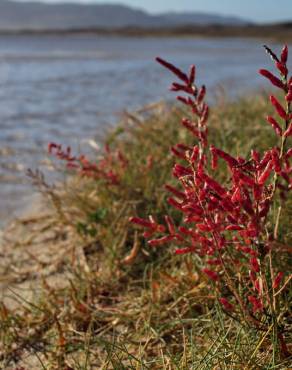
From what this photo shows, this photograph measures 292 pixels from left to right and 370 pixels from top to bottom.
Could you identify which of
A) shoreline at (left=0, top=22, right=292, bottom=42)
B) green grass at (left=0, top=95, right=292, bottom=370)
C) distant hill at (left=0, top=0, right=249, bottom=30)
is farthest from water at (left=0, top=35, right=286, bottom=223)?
distant hill at (left=0, top=0, right=249, bottom=30)

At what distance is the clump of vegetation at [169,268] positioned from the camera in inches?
48.9

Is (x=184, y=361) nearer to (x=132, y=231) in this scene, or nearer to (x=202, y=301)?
(x=202, y=301)

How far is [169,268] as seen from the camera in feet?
6.91

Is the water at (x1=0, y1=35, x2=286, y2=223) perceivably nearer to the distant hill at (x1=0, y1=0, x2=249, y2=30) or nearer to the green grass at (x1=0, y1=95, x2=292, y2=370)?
the green grass at (x1=0, y1=95, x2=292, y2=370)

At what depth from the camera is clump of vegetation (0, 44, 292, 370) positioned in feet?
4.08

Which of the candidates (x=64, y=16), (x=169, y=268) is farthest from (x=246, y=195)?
(x=64, y=16)

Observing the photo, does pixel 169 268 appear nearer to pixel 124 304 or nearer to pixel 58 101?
pixel 124 304

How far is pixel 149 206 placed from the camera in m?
2.33

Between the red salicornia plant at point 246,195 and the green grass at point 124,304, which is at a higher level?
the red salicornia plant at point 246,195

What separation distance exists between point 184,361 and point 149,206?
3.36 ft

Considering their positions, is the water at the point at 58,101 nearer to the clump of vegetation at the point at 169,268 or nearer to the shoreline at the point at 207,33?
the clump of vegetation at the point at 169,268

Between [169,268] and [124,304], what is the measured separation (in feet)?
0.87

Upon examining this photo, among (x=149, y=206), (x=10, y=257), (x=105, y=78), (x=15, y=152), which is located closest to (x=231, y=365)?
(x=149, y=206)

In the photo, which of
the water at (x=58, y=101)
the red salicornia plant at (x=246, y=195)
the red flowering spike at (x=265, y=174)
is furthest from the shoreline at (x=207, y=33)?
the red flowering spike at (x=265, y=174)
